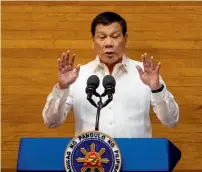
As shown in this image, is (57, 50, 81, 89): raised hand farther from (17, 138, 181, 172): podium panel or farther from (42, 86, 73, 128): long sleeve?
(17, 138, 181, 172): podium panel

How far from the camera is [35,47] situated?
2299mm

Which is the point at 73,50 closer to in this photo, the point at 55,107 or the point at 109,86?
the point at 55,107

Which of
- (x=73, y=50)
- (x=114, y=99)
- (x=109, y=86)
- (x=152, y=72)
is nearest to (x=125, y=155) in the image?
(x=109, y=86)

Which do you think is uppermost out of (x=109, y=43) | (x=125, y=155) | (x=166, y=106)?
(x=109, y=43)

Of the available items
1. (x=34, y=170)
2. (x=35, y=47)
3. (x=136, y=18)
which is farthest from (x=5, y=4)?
(x=34, y=170)

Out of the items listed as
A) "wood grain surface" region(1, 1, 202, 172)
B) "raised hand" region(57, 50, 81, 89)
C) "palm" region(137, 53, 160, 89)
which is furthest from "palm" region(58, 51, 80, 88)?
"wood grain surface" region(1, 1, 202, 172)

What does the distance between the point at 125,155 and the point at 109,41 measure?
0.48m

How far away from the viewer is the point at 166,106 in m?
1.42

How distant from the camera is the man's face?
157 centimetres

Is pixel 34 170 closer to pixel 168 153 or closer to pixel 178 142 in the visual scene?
pixel 168 153

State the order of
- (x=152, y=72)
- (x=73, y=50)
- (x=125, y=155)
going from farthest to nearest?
1. (x=73, y=50)
2. (x=152, y=72)
3. (x=125, y=155)

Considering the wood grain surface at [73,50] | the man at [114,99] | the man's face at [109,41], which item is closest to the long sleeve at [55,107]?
the man at [114,99]

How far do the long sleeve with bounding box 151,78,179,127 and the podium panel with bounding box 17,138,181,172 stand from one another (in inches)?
8.5

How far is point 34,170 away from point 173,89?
3.64 ft
